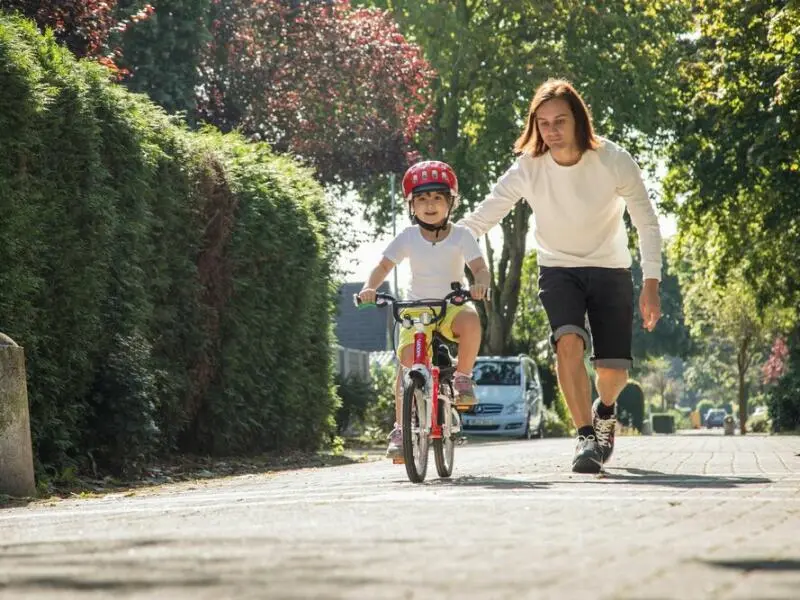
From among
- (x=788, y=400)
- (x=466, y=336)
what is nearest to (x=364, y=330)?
(x=788, y=400)

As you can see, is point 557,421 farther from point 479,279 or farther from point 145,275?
point 479,279

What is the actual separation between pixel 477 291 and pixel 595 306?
2.57ft

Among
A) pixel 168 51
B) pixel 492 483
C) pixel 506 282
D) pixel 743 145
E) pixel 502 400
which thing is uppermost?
pixel 168 51

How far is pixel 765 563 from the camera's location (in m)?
4.99

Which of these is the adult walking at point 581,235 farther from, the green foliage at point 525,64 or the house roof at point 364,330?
the house roof at point 364,330

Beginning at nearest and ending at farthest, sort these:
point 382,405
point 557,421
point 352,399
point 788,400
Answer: point 352,399 → point 382,405 → point 788,400 → point 557,421

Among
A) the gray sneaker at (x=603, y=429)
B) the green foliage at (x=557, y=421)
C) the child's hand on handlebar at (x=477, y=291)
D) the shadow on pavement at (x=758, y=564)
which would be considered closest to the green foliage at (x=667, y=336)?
the green foliage at (x=557, y=421)

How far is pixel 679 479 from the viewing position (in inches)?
367

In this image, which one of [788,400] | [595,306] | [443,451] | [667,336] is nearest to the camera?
[443,451]

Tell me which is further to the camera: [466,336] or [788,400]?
[788,400]

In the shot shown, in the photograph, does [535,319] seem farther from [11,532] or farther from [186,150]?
[11,532]

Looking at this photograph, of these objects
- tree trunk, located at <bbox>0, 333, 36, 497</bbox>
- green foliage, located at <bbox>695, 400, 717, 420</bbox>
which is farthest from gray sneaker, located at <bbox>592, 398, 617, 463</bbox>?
green foliage, located at <bbox>695, 400, 717, 420</bbox>

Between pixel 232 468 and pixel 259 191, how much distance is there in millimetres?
3057

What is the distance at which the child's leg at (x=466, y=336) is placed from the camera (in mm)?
9875
